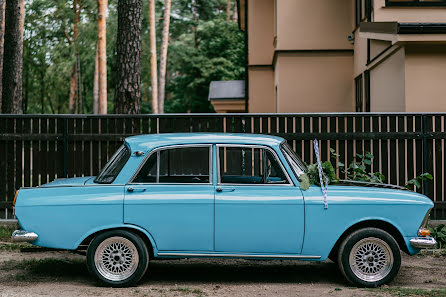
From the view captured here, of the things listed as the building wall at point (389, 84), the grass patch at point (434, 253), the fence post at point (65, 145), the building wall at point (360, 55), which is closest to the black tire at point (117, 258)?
the fence post at point (65, 145)

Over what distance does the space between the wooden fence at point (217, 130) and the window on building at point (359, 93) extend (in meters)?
6.43

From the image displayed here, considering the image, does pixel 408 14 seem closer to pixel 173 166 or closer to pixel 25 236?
pixel 173 166

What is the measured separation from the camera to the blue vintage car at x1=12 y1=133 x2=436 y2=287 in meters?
6.75

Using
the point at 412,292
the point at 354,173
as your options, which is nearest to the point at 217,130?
the point at 354,173

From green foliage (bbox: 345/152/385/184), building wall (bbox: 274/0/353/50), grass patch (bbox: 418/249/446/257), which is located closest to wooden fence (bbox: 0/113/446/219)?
green foliage (bbox: 345/152/385/184)

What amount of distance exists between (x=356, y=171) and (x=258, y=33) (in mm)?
13745

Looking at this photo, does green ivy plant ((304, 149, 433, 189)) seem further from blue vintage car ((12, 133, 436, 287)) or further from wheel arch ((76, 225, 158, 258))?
wheel arch ((76, 225, 158, 258))

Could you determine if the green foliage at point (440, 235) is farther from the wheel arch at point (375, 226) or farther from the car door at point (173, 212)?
the car door at point (173, 212)

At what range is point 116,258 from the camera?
267 inches

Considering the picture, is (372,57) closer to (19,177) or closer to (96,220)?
(19,177)

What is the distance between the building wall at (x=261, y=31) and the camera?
2230 centimetres

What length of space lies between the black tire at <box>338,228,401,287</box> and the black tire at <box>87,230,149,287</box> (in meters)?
2.13

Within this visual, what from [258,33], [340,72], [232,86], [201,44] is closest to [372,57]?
[340,72]

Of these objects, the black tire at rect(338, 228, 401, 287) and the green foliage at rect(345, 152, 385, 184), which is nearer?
the black tire at rect(338, 228, 401, 287)
